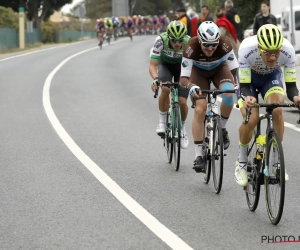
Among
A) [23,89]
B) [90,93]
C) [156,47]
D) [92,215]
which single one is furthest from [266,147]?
[23,89]

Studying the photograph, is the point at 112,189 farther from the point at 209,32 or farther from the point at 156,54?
the point at 156,54

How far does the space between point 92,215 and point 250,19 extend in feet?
118

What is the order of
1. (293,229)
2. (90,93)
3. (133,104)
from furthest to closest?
(90,93) < (133,104) < (293,229)

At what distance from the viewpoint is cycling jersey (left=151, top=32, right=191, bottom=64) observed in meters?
11.5

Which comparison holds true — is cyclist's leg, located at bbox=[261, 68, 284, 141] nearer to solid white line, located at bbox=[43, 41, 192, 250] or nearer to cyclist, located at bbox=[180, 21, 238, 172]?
cyclist, located at bbox=[180, 21, 238, 172]

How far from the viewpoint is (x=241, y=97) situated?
829 cm

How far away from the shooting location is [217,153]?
916 centimetres

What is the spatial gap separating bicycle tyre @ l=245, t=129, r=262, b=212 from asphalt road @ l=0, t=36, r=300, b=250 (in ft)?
0.35

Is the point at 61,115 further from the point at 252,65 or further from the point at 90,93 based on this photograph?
the point at 252,65

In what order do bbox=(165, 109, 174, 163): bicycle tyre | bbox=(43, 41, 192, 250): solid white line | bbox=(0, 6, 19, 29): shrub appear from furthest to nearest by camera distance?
1. bbox=(0, 6, 19, 29): shrub
2. bbox=(165, 109, 174, 163): bicycle tyre
3. bbox=(43, 41, 192, 250): solid white line

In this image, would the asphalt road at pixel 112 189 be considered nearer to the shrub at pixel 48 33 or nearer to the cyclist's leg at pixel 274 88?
the cyclist's leg at pixel 274 88

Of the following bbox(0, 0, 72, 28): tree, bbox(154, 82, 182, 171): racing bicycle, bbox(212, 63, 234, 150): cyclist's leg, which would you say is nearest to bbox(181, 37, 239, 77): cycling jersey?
bbox(212, 63, 234, 150): cyclist's leg

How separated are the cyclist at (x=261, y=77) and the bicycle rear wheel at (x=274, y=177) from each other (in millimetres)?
458

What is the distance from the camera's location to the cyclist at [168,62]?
11.0 m
